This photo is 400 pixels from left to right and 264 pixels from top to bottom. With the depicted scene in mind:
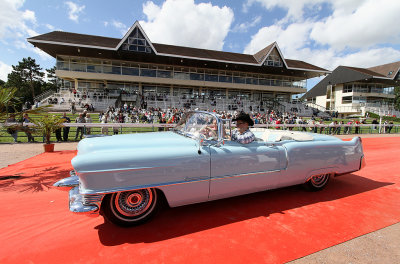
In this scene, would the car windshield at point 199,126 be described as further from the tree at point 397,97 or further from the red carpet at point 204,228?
the tree at point 397,97

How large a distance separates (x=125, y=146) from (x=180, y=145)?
0.75 m

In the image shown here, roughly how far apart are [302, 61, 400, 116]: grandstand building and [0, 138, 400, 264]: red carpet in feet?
143

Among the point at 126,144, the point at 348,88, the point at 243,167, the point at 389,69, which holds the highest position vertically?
the point at 389,69

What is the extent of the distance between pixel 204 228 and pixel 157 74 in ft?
91.7

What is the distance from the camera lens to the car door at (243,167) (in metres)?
2.92

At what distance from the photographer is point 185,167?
2.69 metres

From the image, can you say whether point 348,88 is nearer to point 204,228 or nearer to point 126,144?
point 204,228

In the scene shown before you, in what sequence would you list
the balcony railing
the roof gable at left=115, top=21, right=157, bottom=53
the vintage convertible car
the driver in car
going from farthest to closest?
the roof gable at left=115, top=21, right=157, bottom=53, the balcony railing, the driver in car, the vintage convertible car

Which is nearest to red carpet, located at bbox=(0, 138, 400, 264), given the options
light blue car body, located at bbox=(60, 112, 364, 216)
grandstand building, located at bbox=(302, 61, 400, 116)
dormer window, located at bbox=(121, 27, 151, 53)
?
light blue car body, located at bbox=(60, 112, 364, 216)

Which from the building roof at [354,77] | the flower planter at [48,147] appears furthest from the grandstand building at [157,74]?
the flower planter at [48,147]

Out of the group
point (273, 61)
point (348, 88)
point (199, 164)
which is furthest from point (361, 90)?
point (199, 164)

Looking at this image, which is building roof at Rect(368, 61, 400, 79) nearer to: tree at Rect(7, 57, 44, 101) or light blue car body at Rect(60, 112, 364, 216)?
light blue car body at Rect(60, 112, 364, 216)

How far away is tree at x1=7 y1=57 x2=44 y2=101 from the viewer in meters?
49.1

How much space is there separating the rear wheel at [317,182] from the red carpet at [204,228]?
0.12 m
